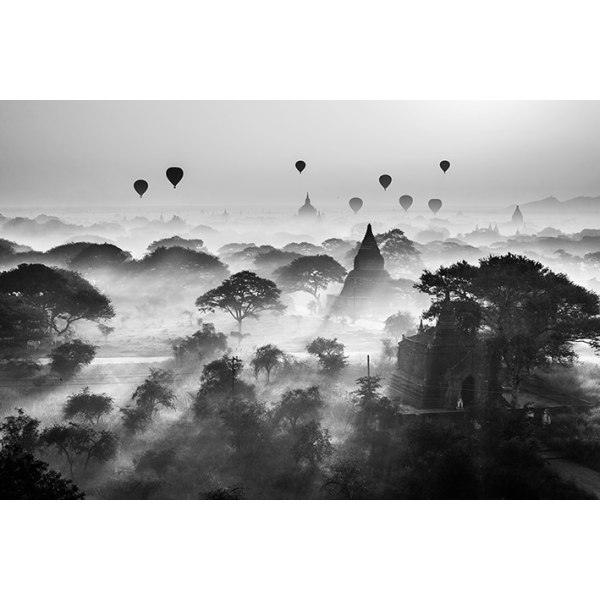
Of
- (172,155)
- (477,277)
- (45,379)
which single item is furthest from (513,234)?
(45,379)

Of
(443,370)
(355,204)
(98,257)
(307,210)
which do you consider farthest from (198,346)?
(443,370)

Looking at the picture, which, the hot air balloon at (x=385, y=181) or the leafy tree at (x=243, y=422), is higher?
the hot air balloon at (x=385, y=181)

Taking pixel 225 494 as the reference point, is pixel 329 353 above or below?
above

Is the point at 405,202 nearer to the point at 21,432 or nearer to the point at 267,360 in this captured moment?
the point at 267,360

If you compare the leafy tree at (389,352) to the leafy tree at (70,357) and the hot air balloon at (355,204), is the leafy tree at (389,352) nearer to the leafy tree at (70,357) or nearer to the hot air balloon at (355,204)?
the hot air balloon at (355,204)

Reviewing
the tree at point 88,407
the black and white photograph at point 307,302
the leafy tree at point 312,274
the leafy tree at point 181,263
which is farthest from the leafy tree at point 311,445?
the leafy tree at point 181,263
